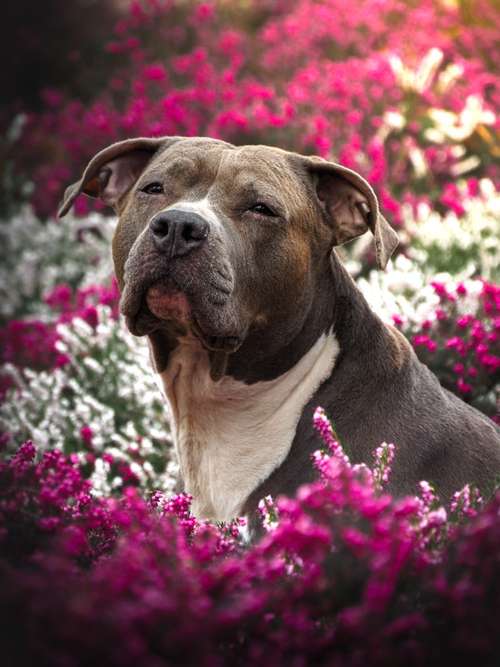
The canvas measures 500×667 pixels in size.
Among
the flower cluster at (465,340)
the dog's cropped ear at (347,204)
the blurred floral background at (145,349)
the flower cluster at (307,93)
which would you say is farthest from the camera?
the flower cluster at (307,93)

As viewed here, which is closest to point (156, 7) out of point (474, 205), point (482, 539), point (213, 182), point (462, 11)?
point (462, 11)

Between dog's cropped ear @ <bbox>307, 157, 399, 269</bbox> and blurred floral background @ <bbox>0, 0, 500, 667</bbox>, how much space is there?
3.07 ft

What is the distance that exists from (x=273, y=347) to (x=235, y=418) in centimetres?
32

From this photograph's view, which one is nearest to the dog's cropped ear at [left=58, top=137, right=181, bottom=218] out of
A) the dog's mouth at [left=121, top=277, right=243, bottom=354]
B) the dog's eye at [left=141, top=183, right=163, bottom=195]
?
the dog's eye at [left=141, top=183, right=163, bottom=195]

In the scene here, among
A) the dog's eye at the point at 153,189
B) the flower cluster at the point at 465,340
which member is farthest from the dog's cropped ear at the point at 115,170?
the flower cluster at the point at 465,340

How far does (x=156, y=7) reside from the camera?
10570 millimetres

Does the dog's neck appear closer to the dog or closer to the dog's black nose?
the dog

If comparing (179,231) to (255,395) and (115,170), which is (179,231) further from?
(115,170)

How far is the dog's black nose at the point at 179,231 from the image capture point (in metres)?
2.84

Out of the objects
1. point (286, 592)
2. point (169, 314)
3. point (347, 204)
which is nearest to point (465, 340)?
point (347, 204)

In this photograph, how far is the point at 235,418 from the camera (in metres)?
3.27

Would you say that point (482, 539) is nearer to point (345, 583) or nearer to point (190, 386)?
point (345, 583)

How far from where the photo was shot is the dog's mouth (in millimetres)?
2910

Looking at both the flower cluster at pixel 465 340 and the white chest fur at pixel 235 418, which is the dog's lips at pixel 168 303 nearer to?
the white chest fur at pixel 235 418
